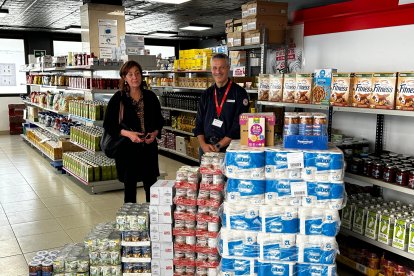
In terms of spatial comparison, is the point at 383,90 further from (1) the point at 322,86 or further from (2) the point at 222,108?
(2) the point at 222,108

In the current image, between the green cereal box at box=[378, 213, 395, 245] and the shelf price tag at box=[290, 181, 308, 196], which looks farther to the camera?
the green cereal box at box=[378, 213, 395, 245]

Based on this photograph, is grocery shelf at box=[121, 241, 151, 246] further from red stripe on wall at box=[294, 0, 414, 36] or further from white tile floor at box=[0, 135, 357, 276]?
red stripe on wall at box=[294, 0, 414, 36]

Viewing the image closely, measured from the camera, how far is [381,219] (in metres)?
3.32

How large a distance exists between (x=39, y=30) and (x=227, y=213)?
45.6ft

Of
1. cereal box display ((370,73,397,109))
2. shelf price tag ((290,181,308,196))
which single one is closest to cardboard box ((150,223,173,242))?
shelf price tag ((290,181,308,196))

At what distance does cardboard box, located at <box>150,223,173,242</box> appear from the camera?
3.28 meters

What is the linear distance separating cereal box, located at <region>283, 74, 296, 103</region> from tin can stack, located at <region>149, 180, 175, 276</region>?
5.07ft

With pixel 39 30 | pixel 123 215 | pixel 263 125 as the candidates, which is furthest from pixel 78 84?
pixel 39 30

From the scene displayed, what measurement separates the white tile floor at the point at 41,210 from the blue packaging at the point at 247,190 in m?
1.59

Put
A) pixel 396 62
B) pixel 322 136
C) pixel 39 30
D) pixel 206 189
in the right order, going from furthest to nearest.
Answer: pixel 39 30
pixel 396 62
pixel 206 189
pixel 322 136

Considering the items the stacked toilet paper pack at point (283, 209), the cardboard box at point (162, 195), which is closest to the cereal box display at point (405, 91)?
the stacked toilet paper pack at point (283, 209)

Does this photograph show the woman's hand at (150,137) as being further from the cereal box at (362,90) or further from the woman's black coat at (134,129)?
the cereal box at (362,90)

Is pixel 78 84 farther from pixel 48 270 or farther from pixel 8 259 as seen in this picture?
pixel 48 270

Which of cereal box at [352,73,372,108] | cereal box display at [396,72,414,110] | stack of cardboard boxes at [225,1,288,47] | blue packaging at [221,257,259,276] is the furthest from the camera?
stack of cardboard boxes at [225,1,288,47]
